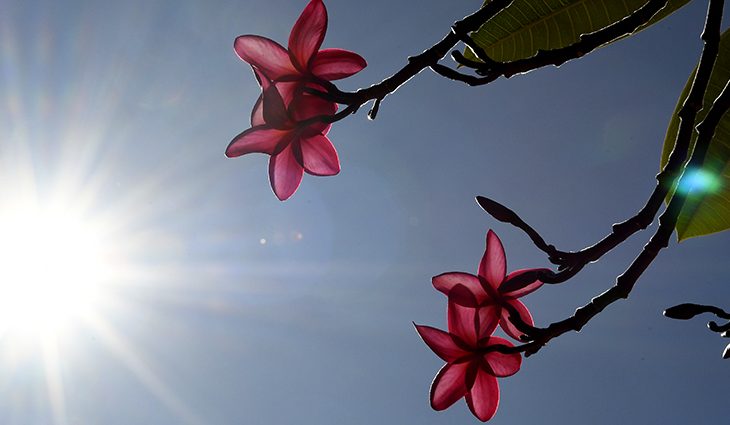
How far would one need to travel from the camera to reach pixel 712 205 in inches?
35.3

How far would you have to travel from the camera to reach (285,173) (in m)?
0.78

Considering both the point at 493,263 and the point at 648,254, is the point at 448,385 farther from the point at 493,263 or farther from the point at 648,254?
the point at 648,254

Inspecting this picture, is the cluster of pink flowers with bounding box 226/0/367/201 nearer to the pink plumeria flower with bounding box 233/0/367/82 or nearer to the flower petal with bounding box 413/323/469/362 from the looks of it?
the pink plumeria flower with bounding box 233/0/367/82

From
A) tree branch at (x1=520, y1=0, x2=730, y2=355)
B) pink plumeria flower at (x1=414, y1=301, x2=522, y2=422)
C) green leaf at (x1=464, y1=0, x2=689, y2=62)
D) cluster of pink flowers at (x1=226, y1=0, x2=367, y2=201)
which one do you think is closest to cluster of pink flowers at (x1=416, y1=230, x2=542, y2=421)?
pink plumeria flower at (x1=414, y1=301, x2=522, y2=422)

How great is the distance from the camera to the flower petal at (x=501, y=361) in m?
0.75

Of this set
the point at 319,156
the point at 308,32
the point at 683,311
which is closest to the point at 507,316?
the point at 683,311

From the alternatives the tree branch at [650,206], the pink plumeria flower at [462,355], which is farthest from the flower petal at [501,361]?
the tree branch at [650,206]

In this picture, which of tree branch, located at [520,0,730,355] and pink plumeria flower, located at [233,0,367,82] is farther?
pink plumeria flower, located at [233,0,367,82]

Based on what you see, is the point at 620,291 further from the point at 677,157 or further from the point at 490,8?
the point at 490,8

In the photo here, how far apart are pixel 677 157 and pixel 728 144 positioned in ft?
0.98

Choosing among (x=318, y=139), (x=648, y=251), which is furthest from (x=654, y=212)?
(x=318, y=139)

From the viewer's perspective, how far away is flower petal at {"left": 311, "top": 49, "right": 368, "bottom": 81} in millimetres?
744

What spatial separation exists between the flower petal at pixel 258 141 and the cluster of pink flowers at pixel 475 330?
0.26 metres

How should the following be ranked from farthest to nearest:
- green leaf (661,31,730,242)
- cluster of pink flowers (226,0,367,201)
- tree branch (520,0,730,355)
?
green leaf (661,31,730,242), cluster of pink flowers (226,0,367,201), tree branch (520,0,730,355)
